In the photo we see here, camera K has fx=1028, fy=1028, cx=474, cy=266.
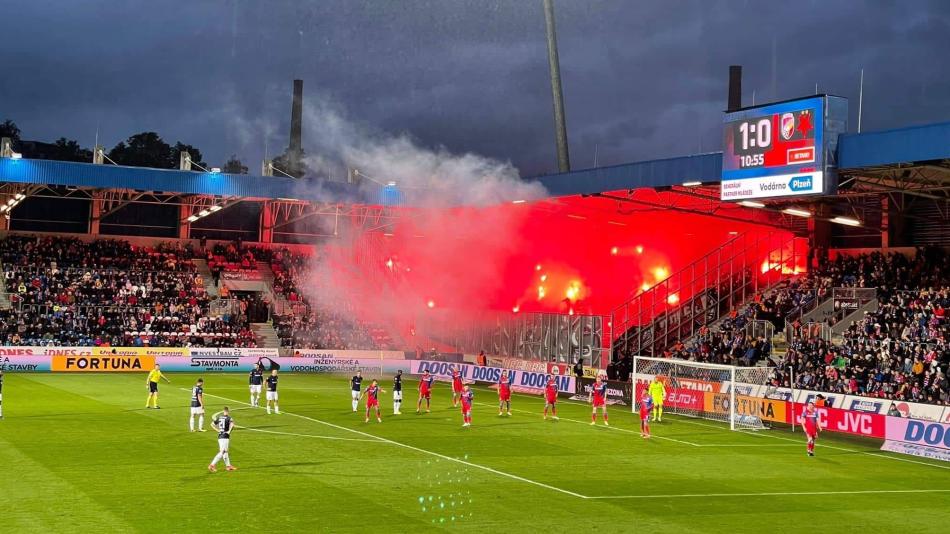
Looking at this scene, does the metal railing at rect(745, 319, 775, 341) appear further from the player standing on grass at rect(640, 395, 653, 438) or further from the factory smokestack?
the factory smokestack

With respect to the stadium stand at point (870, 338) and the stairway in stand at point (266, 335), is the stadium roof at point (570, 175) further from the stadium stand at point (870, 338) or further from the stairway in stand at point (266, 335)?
the stairway in stand at point (266, 335)

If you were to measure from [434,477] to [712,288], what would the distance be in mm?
32067

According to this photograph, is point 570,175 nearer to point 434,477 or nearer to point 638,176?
point 638,176

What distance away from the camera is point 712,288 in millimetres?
52469

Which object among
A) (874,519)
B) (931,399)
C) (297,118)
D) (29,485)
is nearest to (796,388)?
(931,399)

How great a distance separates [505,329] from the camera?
54.4 meters

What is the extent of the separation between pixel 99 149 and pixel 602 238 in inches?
1083

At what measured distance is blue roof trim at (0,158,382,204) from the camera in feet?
169

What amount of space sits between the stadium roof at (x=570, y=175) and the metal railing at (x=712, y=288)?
8.59m

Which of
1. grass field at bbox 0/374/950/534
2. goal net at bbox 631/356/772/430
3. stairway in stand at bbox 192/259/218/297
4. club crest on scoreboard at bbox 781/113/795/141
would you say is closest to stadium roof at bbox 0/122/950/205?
club crest on scoreboard at bbox 781/113/795/141

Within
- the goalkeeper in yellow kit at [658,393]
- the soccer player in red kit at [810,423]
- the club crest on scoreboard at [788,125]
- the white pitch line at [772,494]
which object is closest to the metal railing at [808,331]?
the goalkeeper in yellow kit at [658,393]

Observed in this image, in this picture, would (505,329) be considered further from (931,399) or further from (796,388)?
(931,399)

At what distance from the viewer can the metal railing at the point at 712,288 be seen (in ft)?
168

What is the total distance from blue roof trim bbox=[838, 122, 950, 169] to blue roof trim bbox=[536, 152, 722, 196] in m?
5.75
